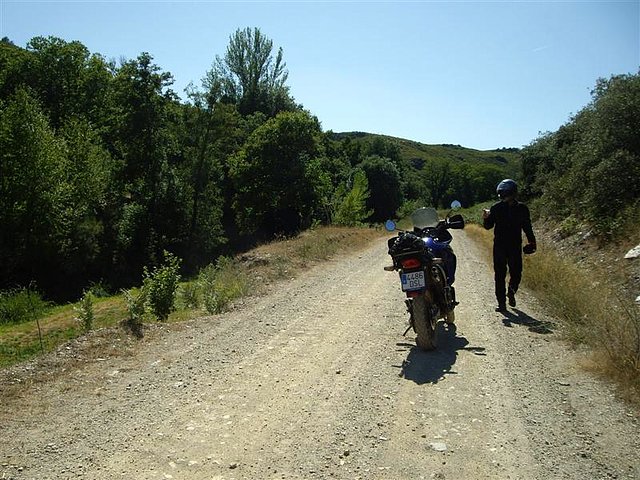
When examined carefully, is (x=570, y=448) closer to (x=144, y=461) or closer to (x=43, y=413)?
(x=144, y=461)

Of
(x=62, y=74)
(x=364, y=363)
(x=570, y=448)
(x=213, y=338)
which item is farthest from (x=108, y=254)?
(x=570, y=448)

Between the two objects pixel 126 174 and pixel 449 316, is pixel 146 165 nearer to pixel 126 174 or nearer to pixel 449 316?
pixel 126 174

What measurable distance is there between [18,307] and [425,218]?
60.9 ft

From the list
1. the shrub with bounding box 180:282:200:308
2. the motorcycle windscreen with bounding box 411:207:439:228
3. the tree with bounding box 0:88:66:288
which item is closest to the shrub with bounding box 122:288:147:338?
the shrub with bounding box 180:282:200:308

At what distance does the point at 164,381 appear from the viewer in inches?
206

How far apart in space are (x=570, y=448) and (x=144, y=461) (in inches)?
123

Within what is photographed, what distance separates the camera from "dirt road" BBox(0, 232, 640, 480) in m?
3.51

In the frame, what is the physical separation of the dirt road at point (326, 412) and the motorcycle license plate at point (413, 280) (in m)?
0.82

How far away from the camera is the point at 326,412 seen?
4.35 metres

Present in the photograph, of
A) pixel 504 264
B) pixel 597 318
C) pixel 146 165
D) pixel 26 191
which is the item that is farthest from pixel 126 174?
pixel 597 318

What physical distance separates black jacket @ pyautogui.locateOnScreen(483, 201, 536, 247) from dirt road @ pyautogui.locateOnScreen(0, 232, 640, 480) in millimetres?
1694

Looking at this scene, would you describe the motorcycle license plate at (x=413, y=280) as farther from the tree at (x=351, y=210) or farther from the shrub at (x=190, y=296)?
the tree at (x=351, y=210)

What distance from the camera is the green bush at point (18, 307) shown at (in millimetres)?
18844

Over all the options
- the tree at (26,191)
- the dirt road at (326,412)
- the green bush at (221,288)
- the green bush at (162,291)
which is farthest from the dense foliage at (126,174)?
the dirt road at (326,412)
